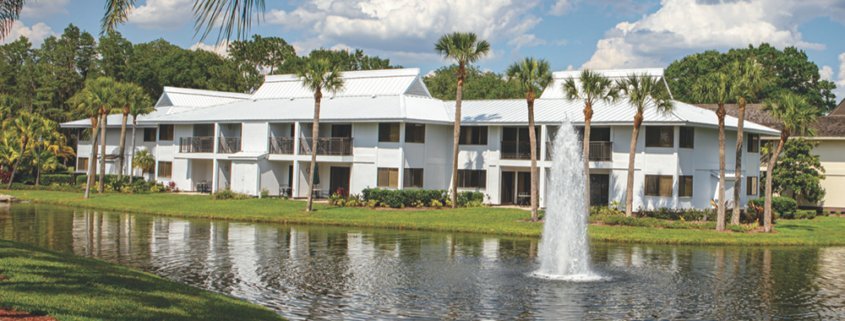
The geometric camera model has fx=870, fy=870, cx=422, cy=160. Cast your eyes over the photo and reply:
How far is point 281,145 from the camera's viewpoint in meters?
53.2

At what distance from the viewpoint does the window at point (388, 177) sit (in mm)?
48875

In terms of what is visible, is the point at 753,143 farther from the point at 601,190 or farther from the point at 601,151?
the point at 601,151

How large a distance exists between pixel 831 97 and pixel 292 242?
72.0 meters

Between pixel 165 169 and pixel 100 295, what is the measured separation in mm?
47439

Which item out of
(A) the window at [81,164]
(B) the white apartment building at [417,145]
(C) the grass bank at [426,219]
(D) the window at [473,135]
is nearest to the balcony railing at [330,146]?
(B) the white apartment building at [417,145]

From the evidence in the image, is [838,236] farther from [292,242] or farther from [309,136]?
[309,136]

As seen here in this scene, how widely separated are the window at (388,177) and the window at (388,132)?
166cm

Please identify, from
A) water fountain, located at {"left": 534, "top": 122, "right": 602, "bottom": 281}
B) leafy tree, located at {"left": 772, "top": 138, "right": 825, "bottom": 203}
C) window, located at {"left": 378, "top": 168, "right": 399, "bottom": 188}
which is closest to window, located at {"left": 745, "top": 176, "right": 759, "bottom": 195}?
leafy tree, located at {"left": 772, "top": 138, "right": 825, "bottom": 203}

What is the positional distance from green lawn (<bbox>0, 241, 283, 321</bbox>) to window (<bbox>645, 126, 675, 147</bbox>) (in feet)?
101

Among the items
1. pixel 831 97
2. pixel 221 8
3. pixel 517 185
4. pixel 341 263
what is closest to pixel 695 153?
pixel 517 185

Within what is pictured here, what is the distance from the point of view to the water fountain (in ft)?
77.0

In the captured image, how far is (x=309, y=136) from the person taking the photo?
53.0 meters

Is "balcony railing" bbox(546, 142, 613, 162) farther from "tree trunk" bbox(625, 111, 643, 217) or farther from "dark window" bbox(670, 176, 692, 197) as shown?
"tree trunk" bbox(625, 111, 643, 217)

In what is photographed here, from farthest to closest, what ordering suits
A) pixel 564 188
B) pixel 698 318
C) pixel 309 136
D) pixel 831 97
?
pixel 831 97, pixel 309 136, pixel 564 188, pixel 698 318
